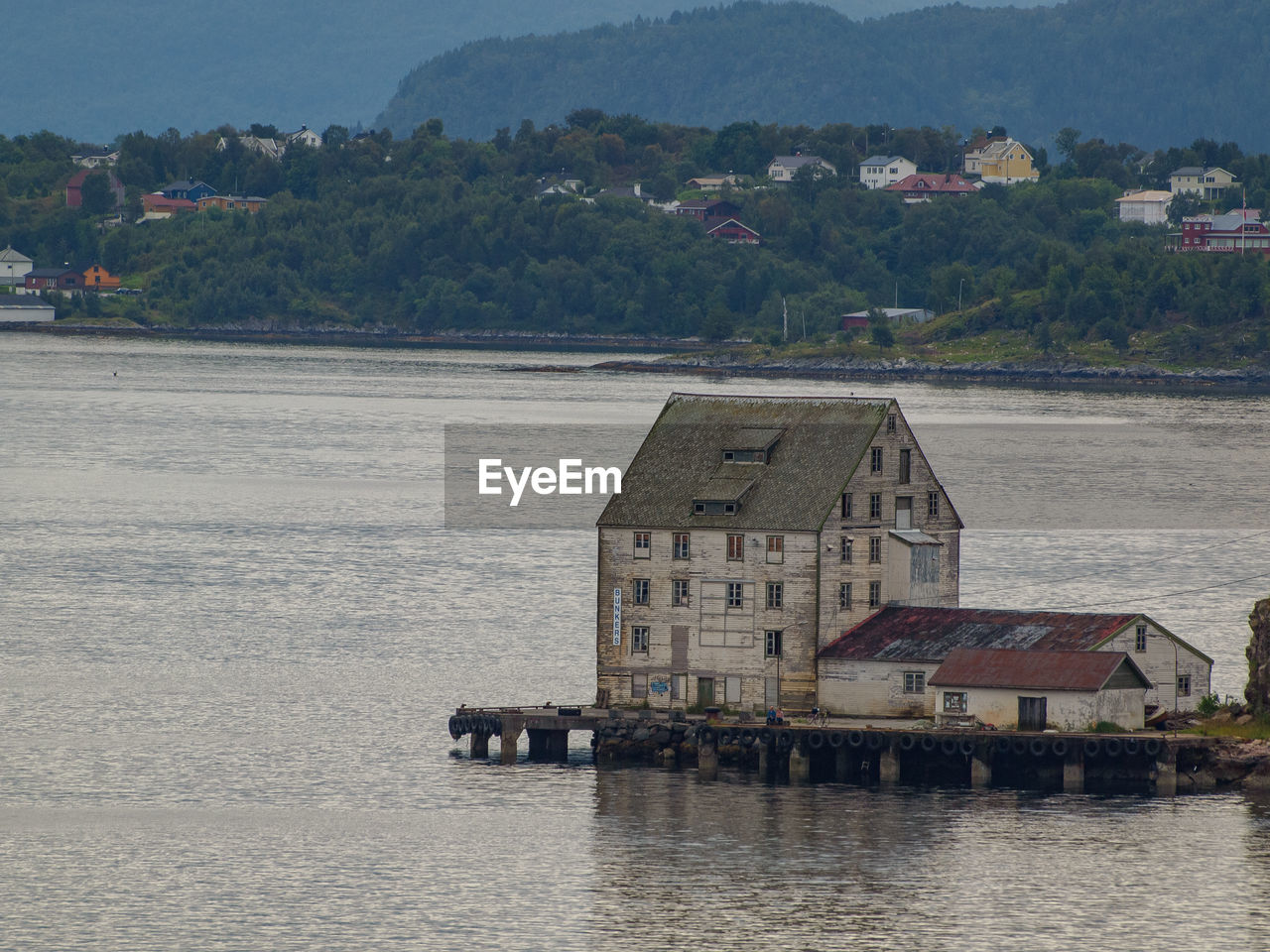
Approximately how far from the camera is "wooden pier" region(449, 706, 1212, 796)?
5931 centimetres

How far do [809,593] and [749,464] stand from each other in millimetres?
4589

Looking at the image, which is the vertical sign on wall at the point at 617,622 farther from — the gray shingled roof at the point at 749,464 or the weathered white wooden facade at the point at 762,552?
the gray shingled roof at the point at 749,464

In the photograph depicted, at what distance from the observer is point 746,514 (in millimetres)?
63750

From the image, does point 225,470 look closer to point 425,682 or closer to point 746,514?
point 425,682

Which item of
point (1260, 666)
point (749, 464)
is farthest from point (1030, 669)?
point (749, 464)

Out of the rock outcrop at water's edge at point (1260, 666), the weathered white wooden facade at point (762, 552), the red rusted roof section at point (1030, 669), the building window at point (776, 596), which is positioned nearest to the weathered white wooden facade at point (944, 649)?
the red rusted roof section at point (1030, 669)

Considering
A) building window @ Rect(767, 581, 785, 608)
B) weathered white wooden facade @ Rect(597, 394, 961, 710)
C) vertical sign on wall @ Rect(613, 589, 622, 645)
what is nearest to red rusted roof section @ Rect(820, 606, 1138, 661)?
weathered white wooden facade @ Rect(597, 394, 961, 710)

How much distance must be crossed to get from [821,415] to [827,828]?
1380 cm

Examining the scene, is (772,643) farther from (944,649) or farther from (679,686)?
(944,649)

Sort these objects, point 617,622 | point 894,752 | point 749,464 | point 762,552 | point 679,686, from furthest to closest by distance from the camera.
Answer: point 749,464
point 617,622
point 679,686
point 762,552
point 894,752

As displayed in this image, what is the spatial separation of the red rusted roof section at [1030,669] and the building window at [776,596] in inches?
188

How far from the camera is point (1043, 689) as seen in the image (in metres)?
59.4

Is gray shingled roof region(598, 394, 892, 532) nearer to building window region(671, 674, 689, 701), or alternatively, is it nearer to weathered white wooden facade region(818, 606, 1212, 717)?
weathered white wooden facade region(818, 606, 1212, 717)

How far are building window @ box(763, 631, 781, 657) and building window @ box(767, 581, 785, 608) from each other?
29.5 inches
